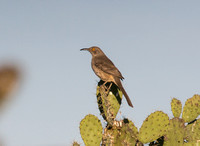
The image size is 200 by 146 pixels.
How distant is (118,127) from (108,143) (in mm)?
278

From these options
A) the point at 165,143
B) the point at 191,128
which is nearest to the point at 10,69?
the point at 165,143

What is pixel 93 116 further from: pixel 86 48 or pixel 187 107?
pixel 86 48

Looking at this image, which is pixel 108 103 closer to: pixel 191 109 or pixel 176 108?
pixel 176 108

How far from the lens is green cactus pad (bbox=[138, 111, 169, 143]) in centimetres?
425

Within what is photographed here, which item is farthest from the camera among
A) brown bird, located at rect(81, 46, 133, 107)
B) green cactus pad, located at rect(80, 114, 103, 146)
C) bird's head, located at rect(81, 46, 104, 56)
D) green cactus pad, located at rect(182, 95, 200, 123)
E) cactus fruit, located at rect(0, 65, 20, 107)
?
bird's head, located at rect(81, 46, 104, 56)

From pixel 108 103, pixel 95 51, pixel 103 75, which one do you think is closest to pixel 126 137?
pixel 108 103

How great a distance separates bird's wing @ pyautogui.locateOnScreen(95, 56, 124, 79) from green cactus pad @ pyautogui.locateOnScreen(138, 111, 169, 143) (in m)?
2.48

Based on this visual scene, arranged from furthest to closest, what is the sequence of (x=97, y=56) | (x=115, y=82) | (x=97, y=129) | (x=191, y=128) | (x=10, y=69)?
1. (x=97, y=56)
2. (x=115, y=82)
3. (x=191, y=128)
4. (x=97, y=129)
5. (x=10, y=69)

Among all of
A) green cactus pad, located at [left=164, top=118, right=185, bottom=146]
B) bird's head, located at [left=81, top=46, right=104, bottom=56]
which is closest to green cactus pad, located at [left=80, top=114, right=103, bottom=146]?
green cactus pad, located at [left=164, top=118, right=185, bottom=146]

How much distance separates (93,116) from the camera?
4090 mm

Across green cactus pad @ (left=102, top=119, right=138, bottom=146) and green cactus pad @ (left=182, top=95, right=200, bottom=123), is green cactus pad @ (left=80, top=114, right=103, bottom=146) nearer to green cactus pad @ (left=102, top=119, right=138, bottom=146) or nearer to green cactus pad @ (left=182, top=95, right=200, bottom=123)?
green cactus pad @ (left=102, top=119, right=138, bottom=146)

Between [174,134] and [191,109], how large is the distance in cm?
104

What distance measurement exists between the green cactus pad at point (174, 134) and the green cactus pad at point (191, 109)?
2.19 ft

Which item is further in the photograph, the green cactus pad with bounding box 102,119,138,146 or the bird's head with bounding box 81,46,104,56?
the bird's head with bounding box 81,46,104,56
